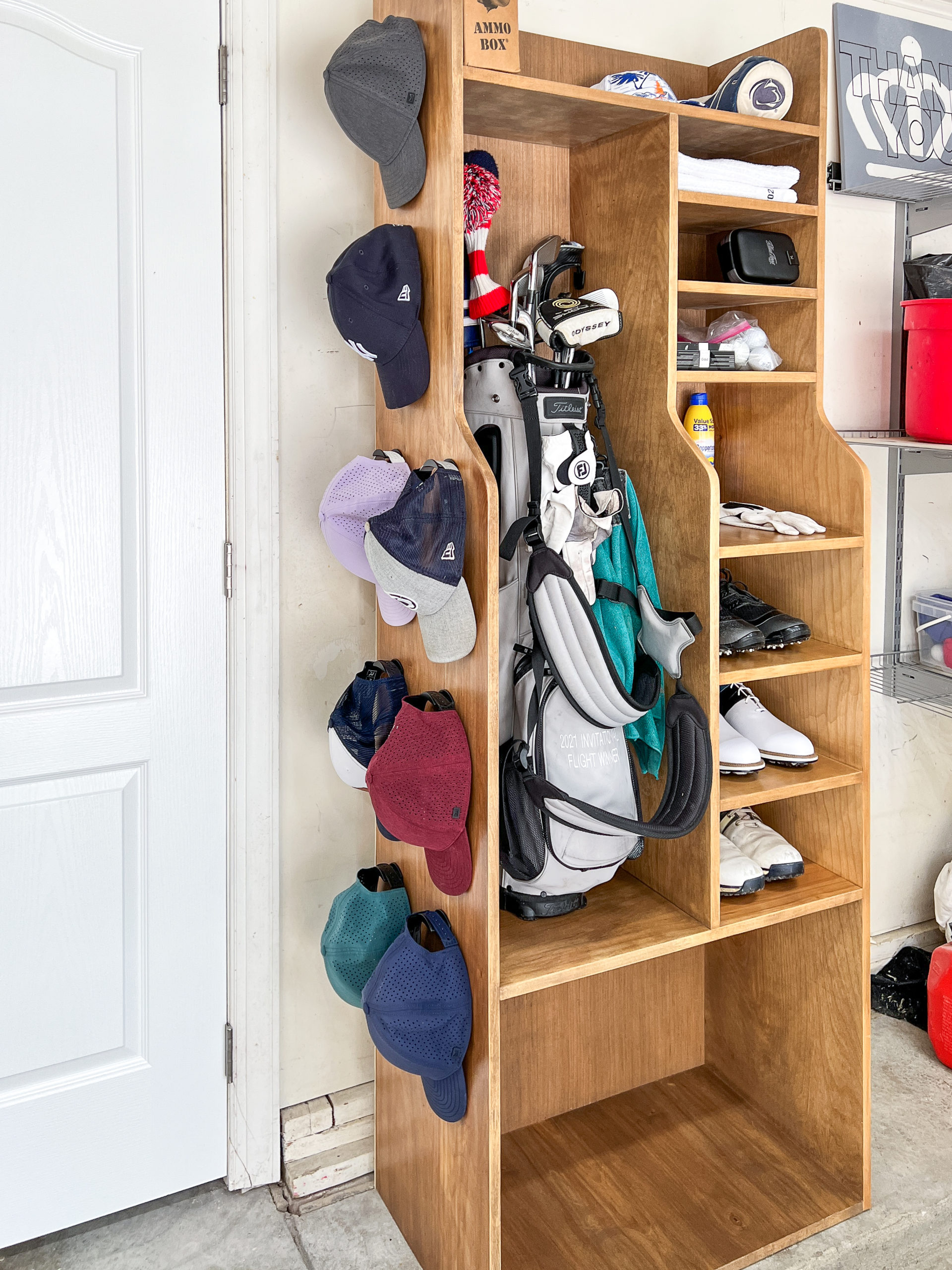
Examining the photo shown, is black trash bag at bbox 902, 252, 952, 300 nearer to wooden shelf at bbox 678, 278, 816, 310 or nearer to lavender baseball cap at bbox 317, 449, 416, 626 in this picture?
wooden shelf at bbox 678, 278, 816, 310

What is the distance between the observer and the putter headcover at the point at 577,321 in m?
1.62

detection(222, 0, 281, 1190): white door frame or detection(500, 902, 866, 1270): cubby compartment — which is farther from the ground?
detection(222, 0, 281, 1190): white door frame

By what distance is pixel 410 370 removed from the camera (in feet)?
5.15

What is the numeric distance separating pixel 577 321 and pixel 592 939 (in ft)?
3.35

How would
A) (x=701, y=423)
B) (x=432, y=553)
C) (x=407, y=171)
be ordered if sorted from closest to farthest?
(x=432, y=553)
(x=407, y=171)
(x=701, y=423)

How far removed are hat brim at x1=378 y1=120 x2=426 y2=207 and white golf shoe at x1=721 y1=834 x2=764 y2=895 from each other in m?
1.27

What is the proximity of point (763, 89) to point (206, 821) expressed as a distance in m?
1.63

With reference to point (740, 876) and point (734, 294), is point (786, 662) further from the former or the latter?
point (734, 294)

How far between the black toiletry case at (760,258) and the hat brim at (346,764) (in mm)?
1100

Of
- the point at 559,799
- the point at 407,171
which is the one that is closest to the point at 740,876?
the point at 559,799

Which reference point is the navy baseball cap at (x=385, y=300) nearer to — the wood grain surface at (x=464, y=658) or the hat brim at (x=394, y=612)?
the wood grain surface at (x=464, y=658)

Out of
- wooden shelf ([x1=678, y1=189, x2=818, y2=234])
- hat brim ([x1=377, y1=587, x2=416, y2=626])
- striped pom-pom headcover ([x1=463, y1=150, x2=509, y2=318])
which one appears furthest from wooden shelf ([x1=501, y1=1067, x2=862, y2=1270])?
wooden shelf ([x1=678, y1=189, x2=818, y2=234])

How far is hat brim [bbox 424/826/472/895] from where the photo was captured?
1.52m

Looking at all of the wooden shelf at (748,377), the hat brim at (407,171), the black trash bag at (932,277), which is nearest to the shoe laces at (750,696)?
the wooden shelf at (748,377)
